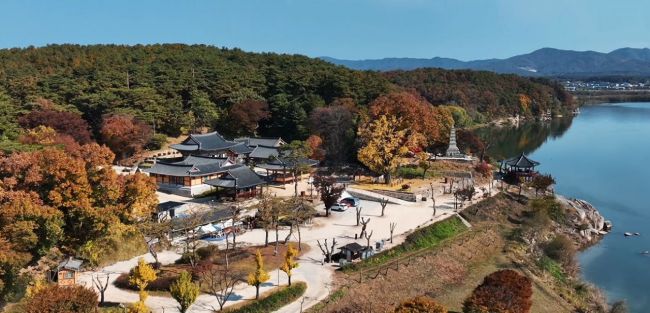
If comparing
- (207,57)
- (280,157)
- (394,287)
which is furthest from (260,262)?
(207,57)

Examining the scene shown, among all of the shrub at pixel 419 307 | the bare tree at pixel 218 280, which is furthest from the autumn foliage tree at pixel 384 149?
the shrub at pixel 419 307

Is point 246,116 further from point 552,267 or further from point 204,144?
point 552,267

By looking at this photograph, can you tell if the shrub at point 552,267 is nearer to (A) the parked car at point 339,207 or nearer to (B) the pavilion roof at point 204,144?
(A) the parked car at point 339,207

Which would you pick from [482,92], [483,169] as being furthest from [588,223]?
[482,92]

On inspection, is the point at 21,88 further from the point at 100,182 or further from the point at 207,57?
the point at 100,182

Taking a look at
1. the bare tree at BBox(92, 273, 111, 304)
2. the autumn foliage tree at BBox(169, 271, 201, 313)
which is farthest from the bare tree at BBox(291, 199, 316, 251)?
the bare tree at BBox(92, 273, 111, 304)

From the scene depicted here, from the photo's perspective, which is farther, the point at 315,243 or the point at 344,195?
the point at 344,195
